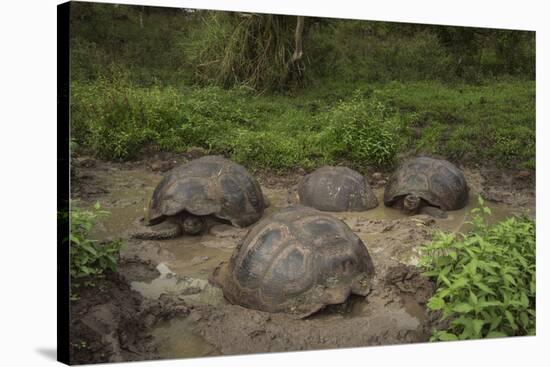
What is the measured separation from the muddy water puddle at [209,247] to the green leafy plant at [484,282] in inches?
12.0

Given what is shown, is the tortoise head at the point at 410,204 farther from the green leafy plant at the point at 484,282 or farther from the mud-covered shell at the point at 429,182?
the green leafy plant at the point at 484,282

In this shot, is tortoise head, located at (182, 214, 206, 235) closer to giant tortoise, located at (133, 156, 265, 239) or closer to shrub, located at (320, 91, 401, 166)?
giant tortoise, located at (133, 156, 265, 239)

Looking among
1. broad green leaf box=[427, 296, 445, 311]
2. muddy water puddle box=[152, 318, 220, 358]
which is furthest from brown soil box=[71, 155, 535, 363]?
broad green leaf box=[427, 296, 445, 311]

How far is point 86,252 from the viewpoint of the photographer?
4.56m

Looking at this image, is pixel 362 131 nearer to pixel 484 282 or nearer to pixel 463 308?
pixel 484 282

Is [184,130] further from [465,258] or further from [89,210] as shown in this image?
[465,258]

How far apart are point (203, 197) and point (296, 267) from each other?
5.52ft

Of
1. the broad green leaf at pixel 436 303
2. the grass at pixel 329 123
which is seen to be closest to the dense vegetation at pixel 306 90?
the grass at pixel 329 123

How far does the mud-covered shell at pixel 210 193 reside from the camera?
5.82m

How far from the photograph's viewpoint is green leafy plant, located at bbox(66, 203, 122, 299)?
442 cm

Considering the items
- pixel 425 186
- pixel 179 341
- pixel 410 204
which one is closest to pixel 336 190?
pixel 410 204

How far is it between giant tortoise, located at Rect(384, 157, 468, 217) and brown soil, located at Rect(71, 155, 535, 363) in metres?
0.55
